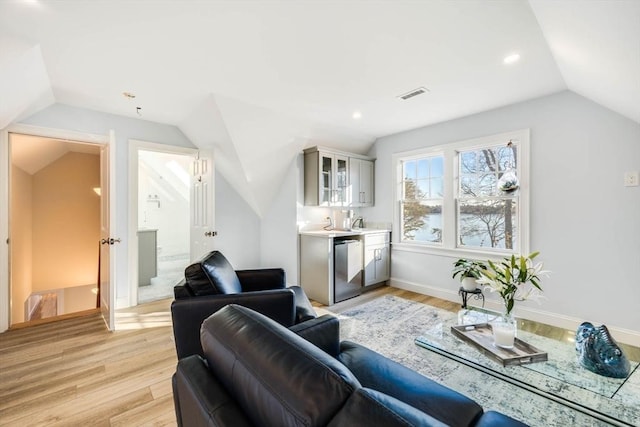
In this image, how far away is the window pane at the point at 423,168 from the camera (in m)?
4.05

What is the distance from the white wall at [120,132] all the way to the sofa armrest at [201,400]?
109 inches

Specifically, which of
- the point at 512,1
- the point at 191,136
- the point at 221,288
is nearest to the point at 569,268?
the point at 512,1

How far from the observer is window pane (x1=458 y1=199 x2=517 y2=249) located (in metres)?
3.31

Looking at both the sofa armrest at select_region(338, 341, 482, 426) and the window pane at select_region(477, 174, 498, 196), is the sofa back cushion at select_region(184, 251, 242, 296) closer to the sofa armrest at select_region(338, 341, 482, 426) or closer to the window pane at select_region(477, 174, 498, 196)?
the sofa armrest at select_region(338, 341, 482, 426)

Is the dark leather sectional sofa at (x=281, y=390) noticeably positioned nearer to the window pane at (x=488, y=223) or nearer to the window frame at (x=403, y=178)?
the window pane at (x=488, y=223)

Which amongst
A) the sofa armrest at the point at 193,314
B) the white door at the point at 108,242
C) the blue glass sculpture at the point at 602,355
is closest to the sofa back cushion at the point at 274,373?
the sofa armrest at the point at 193,314

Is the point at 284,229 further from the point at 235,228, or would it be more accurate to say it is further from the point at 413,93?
the point at 413,93

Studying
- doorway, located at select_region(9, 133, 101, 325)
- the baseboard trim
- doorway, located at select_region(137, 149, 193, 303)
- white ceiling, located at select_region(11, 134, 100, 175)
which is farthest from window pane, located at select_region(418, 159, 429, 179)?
doorway, located at select_region(9, 133, 101, 325)

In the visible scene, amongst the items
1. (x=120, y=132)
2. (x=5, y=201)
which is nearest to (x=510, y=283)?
(x=120, y=132)

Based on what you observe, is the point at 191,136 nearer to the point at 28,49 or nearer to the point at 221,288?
the point at 28,49

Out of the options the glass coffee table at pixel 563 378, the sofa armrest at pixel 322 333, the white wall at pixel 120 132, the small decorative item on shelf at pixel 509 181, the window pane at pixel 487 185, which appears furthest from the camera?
the window pane at pixel 487 185

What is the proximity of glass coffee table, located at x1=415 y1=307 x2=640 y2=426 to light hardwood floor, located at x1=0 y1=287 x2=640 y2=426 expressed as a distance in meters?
0.30

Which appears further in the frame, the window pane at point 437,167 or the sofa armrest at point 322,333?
the window pane at point 437,167

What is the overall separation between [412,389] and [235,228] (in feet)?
11.7
